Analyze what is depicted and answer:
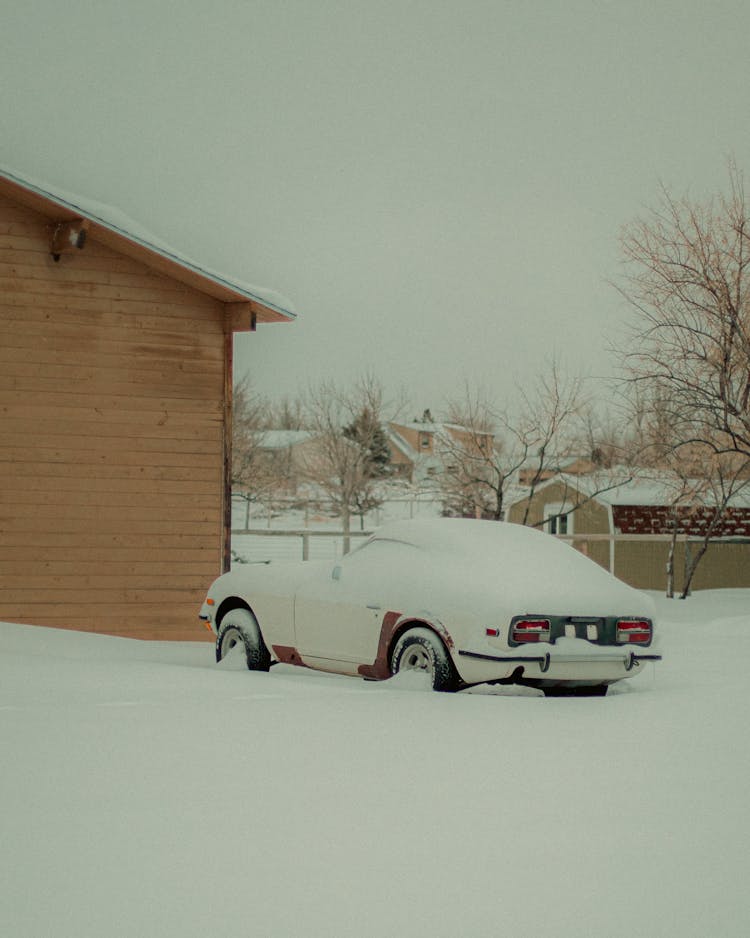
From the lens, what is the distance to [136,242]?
1417cm

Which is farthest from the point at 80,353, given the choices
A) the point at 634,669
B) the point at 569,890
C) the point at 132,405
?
the point at 569,890

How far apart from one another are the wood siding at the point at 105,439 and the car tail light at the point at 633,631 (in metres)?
7.14

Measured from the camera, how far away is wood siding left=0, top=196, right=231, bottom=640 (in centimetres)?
1486

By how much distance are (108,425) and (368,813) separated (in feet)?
33.9

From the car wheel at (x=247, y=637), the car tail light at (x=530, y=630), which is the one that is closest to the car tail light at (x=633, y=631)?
the car tail light at (x=530, y=630)

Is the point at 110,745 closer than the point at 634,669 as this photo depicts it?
Yes

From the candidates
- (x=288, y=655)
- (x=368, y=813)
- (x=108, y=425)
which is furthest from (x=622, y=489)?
(x=368, y=813)

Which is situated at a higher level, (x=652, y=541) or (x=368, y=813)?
(x=652, y=541)

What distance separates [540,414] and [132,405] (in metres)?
15.3

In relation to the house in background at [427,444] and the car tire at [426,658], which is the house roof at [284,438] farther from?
the car tire at [426,658]

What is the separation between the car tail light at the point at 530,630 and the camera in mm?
8625

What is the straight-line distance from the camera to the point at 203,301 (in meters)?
15.4

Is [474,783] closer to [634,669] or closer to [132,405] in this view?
[634,669]

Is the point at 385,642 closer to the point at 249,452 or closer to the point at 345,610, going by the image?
the point at 345,610
